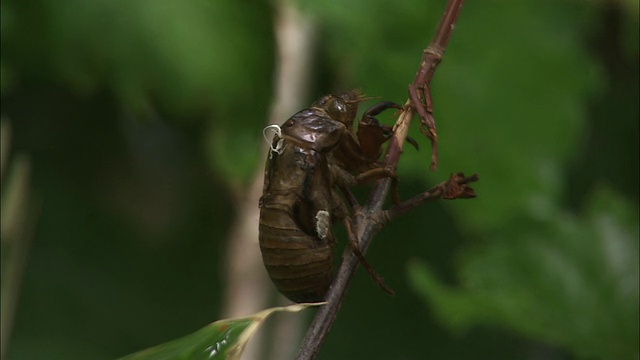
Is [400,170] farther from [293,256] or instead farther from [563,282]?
[293,256]

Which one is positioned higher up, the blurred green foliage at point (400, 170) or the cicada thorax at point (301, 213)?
the cicada thorax at point (301, 213)

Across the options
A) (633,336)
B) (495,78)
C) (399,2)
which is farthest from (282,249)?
(495,78)

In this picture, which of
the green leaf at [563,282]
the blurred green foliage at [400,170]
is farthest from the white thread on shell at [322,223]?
the green leaf at [563,282]

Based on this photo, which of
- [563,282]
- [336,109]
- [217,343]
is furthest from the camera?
[563,282]

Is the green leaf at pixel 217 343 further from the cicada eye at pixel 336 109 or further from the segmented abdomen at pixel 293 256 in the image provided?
the cicada eye at pixel 336 109

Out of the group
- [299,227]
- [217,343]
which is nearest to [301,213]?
[299,227]

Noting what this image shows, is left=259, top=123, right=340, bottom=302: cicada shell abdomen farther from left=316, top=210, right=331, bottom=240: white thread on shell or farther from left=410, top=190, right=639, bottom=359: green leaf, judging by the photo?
left=410, top=190, right=639, bottom=359: green leaf
